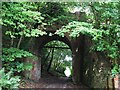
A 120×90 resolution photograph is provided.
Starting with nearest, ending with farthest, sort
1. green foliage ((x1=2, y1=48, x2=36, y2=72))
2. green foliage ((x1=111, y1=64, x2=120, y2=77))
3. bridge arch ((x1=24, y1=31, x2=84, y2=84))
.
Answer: green foliage ((x1=2, y1=48, x2=36, y2=72)), green foliage ((x1=111, y1=64, x2=120, y2=77)), bridge arch ((x1=24, y1=31, x2=84, y2=84))

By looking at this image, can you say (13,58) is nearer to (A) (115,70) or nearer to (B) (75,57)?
(A) (115,70)

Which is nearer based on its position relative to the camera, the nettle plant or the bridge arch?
the nettle plant

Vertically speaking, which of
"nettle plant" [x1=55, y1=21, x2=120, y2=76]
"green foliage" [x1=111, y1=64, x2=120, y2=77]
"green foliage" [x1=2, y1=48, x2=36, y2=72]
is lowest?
"green foliage" [x1=111, y1=64, x2=120, y2=77]

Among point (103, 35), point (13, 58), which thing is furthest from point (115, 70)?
point (13, 58)

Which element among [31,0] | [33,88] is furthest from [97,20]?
[33,88]

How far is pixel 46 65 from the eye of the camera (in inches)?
607

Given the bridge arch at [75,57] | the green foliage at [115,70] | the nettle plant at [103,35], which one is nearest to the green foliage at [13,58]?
the nettle plant at [103,35]

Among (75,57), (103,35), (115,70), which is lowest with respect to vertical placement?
(115,70)

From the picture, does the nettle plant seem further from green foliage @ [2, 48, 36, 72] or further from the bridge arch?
the bridge arch

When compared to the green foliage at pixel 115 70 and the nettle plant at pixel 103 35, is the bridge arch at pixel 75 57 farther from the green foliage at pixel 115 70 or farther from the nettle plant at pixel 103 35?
the green foliage at pixel 115 70

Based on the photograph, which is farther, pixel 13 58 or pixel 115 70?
pixel 115 70

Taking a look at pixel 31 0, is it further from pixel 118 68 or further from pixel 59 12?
pixel 118 68

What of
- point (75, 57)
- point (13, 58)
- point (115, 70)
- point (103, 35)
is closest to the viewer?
point (13, 58)

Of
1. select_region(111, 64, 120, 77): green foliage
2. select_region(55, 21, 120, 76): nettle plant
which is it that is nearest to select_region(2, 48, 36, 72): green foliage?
select_region(55, 21, 120, 76): nettle plant
